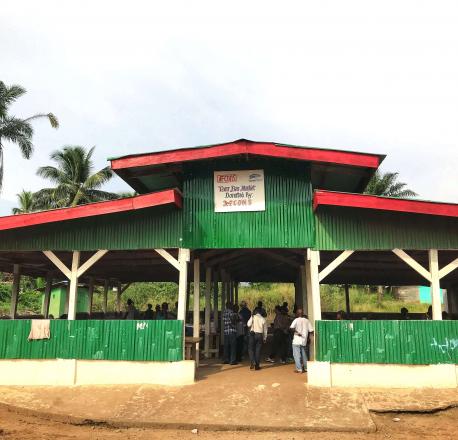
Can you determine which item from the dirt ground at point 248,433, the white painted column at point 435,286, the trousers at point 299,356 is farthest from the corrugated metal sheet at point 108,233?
the white painted column at point 435,286

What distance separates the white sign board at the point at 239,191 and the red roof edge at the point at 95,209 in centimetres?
102

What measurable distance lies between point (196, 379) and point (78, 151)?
27.4 m

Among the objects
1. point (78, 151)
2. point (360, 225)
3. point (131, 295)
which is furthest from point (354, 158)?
point (131, 295)

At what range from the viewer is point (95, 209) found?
977 centimetres

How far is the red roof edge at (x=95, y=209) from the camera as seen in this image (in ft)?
31.6

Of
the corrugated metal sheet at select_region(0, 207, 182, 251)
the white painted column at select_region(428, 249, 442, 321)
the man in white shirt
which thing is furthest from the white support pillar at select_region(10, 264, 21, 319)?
the white painted column at select_region(428, 249, 442, 321)

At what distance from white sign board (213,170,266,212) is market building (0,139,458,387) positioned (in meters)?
0.02

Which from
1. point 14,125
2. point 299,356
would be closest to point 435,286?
point 299,356

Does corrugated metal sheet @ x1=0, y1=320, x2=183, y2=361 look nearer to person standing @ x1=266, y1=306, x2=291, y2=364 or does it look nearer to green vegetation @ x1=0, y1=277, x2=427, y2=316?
person standing @ x1=266, y1=306, x2=291, y2=364

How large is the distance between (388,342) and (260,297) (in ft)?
94.1

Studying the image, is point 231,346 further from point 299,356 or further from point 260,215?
point 260,215

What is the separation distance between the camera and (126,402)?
8430mm

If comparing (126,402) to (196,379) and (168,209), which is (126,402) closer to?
(196,379)

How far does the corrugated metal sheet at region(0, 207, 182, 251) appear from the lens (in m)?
10.1
